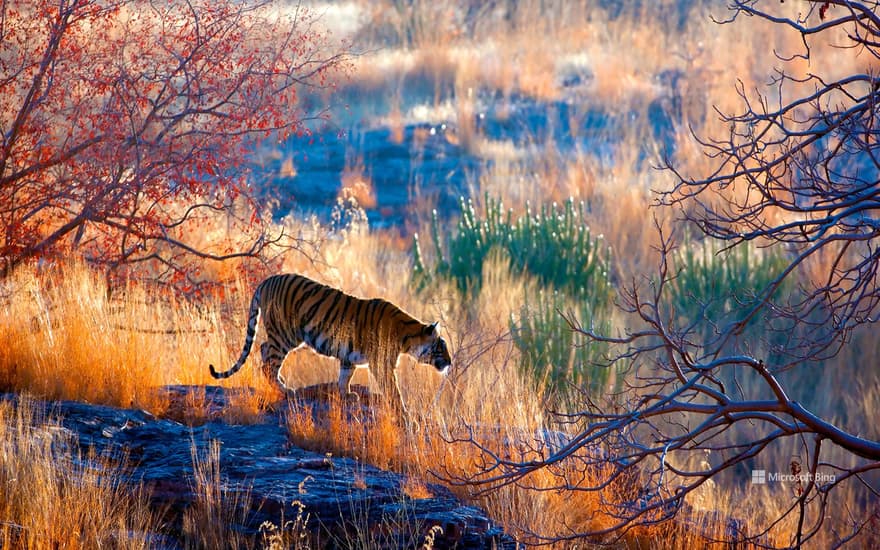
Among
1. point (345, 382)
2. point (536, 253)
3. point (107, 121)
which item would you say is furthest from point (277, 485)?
point (536, 253)

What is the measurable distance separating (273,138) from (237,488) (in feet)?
48.6

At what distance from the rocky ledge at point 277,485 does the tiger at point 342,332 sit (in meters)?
1.14

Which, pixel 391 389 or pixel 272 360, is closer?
pixel 391 389

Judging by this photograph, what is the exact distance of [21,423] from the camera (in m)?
5.45

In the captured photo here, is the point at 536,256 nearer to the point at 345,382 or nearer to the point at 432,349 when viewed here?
the point at 432,349

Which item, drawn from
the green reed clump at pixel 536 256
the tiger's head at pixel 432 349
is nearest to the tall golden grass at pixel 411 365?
the tiger's head at pixel 432 349

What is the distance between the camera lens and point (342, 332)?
745 cm

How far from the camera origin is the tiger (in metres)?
7.34

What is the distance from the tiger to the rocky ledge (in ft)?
3.75

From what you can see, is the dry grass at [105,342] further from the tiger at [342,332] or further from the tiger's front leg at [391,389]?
the tiger's front leg at [391,389]

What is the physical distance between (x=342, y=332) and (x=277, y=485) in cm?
222

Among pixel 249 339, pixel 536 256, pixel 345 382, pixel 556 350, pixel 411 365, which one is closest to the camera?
pixel 345 382

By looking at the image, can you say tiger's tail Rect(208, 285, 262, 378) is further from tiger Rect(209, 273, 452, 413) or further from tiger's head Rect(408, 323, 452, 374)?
tiger's head Rect(408, 323, 452, 374)

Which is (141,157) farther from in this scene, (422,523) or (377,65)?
(377,65)
